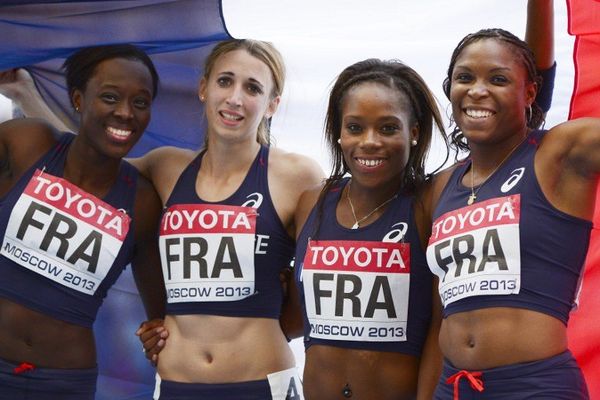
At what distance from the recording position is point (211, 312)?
4.23m

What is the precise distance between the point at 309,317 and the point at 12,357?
4.14 feet

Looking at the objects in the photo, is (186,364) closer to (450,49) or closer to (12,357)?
(12,357)

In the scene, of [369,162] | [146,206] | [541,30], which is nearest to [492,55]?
[541,30]

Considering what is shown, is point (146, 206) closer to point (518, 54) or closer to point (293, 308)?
point (293, 308)

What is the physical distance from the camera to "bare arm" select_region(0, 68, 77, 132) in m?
4.88

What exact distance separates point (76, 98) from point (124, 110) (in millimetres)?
296

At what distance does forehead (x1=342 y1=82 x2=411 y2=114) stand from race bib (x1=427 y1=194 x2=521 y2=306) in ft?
1.80

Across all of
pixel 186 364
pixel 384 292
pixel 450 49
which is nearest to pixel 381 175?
pixel 384 292

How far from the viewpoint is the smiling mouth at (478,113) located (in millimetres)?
3611

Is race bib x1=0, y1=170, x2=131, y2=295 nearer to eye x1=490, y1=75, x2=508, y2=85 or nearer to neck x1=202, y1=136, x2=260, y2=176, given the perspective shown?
neck x1=202, y1=136, x2=260, y2=176

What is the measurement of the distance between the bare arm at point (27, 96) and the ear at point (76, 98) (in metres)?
0.23

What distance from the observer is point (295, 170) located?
4.42 metres

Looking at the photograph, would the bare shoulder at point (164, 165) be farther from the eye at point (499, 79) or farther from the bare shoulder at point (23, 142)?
the eye at point (499, 79)

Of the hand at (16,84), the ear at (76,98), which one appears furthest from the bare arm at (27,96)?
the ear at (76,98)
